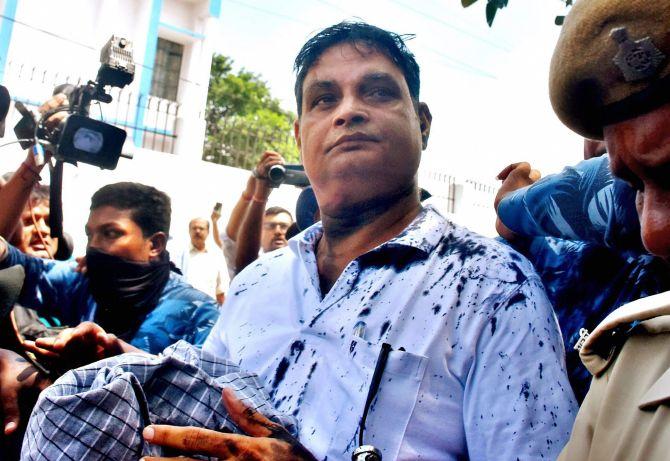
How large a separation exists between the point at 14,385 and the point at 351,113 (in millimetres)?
1611

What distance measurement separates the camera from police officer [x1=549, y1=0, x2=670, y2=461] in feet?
2.65

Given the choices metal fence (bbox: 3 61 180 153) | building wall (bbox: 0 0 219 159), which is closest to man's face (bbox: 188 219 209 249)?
metal fence (bbox: 3 61 180 153)

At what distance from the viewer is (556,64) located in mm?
958

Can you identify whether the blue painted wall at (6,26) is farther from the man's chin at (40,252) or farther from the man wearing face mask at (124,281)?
the man wearing face mask at (124,281)

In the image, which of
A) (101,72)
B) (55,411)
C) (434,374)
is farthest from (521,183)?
(101,72)

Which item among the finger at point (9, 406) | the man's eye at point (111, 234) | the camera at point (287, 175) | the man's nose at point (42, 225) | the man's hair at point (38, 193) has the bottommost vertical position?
the finger at point (9, 406)

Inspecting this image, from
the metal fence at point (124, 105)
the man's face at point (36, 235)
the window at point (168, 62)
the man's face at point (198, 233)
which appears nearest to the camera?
the man's face at point (36, 235)

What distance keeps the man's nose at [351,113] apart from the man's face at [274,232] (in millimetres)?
3277

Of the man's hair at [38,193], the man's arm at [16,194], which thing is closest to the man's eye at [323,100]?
the man's arm at [16,194]

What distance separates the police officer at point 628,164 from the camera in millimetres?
807

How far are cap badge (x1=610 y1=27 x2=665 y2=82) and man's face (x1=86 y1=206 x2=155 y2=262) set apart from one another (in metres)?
2.49

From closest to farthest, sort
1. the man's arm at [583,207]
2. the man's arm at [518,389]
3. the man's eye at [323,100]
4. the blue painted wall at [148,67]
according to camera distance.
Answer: the man's arm at [518,389]
the man's arm at [583,207]
the man's eye at [323,100]
the blue painted wall at [148,67]

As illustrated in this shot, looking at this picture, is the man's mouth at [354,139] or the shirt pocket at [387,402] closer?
the shirt pocket at [387,402]

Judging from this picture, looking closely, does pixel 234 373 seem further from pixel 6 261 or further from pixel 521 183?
pixel 6 261
